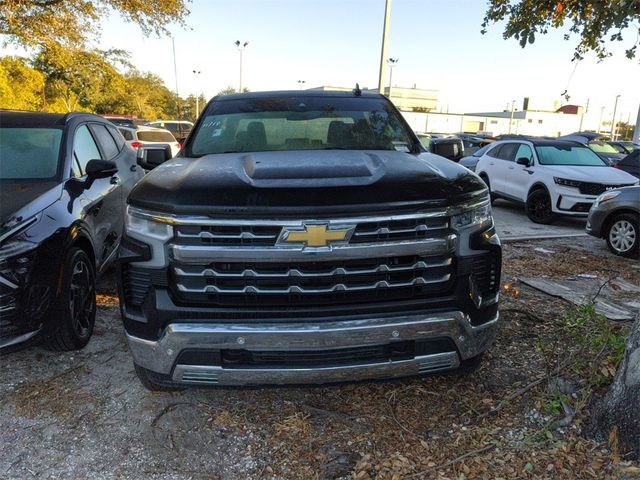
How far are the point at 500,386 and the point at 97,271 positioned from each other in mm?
3164

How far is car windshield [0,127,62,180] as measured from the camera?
13.4 feet

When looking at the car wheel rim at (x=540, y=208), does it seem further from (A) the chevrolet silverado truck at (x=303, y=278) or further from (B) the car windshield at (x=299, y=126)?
(A) the chevrolet silverado truck at (x=303, y=278)

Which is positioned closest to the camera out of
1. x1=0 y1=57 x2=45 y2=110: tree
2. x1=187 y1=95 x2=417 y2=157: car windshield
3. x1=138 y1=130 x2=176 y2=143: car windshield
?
x1=187 y1=95 x2=417 y2=157: car windshield

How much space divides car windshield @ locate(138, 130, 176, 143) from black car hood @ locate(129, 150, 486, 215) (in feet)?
45.8

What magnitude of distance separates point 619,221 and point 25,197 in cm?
716

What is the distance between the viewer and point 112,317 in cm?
444

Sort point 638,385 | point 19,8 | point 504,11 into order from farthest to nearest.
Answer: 1. point 19,8
2. point 504,11
3. point 638,385

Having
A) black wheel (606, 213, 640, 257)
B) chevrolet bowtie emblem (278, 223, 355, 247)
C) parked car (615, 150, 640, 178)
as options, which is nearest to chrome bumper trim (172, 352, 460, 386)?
chevrolet bowtie emblem (278, 223, 355, 247)

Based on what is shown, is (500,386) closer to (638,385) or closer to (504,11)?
(638,385)

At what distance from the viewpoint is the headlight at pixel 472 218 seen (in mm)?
2589

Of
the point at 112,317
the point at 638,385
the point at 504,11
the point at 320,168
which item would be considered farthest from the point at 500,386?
the point at 504,11

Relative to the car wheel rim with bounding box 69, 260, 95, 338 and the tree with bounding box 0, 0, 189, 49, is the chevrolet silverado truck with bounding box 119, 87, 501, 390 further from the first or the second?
the tree with bounding box 0, 0, 189, 49

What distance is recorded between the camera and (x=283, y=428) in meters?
2.83

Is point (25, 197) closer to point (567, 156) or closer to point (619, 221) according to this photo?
point (619, 221)
